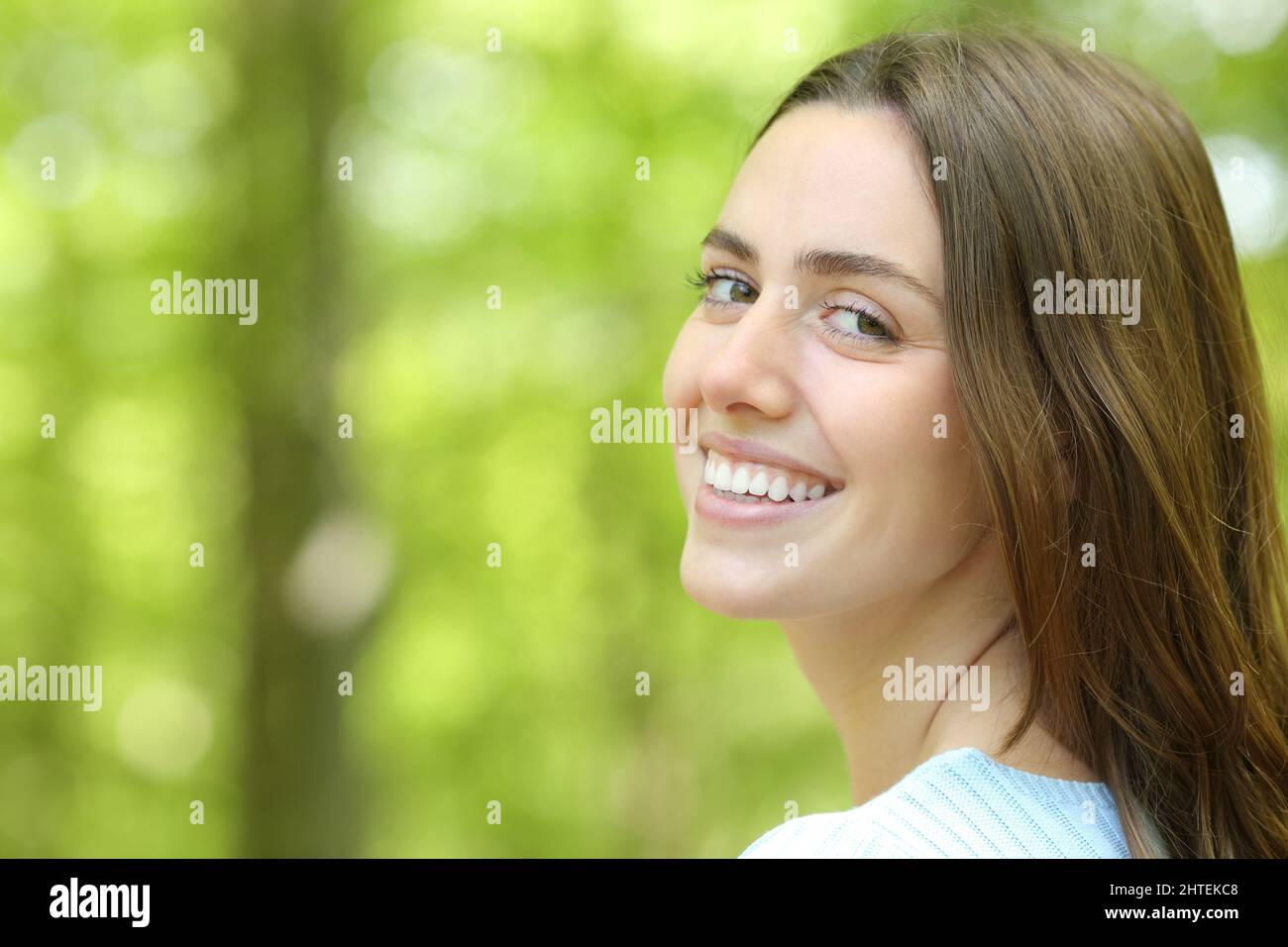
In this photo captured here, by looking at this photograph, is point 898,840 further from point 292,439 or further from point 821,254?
point 292,439

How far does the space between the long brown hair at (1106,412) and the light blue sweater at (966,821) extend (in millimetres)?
57

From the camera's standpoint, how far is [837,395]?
185 centimetres

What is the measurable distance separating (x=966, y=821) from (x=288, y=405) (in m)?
5.64

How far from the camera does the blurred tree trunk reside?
20.9ft

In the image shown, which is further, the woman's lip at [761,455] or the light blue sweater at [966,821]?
the woman's lip at [761,455]

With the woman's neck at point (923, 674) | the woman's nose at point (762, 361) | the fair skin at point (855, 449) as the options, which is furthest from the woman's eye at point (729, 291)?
the woman's neck at point (923, 674)

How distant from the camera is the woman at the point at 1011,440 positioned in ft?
5.88

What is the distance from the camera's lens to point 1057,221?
1.83 m

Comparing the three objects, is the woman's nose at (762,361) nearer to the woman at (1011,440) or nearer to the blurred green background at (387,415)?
the woman at (1011,440)

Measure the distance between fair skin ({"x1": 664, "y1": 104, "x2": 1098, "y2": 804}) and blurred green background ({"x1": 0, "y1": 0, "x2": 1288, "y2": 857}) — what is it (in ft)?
11.7

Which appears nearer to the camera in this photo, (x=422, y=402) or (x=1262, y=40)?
(x=1262, y=40)

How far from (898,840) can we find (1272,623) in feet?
3.05

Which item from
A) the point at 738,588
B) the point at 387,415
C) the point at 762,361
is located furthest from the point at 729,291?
the point at 387,415
